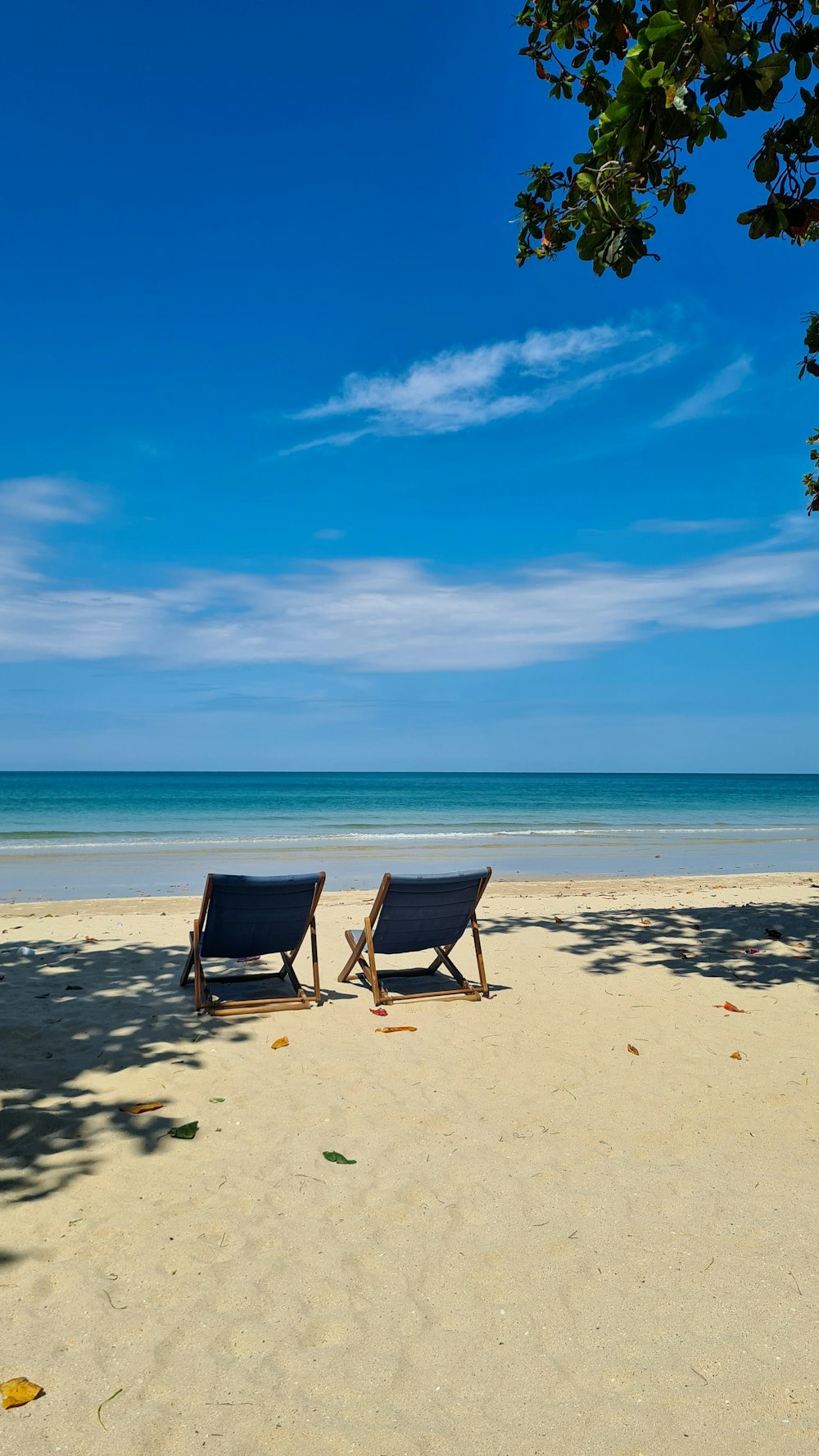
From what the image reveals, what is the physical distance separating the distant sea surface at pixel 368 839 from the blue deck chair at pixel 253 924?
798cm

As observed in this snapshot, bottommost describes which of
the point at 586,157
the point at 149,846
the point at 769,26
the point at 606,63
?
the point at 149,846

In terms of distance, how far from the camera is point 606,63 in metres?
4.96

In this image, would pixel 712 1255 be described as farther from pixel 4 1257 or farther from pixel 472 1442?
pixel 4 1257

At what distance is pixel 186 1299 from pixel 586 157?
529cm

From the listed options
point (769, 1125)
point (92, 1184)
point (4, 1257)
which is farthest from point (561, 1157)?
point (4, 1257)

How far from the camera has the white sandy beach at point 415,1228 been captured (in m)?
2.19

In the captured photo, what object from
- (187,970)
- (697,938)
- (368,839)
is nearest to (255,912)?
(187,970)

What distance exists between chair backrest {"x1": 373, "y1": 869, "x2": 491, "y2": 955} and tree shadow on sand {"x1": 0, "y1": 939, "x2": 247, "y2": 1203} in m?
1.26

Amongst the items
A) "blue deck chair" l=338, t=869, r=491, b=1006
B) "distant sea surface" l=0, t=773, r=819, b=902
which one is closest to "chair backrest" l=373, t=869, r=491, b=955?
"blue deck chair" l=338, t=869, r=491, b=1006

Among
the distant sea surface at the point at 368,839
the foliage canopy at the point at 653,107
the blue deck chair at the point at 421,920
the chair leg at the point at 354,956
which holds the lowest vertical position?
the distant sea surface at the point at 368,839

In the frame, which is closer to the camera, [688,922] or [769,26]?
[769,26]

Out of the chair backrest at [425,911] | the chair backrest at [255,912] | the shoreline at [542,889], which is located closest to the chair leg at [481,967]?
the chair backrest at [425,911]

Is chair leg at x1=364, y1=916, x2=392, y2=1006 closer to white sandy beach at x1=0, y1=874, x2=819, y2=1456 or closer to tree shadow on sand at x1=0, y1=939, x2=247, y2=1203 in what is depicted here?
white sandy beach at x1=0, y1=874, x2=819, y2=1456

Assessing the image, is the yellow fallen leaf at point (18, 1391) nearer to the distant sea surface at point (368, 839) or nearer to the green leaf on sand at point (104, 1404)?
the green leaf on sand at point (104, 1404)
